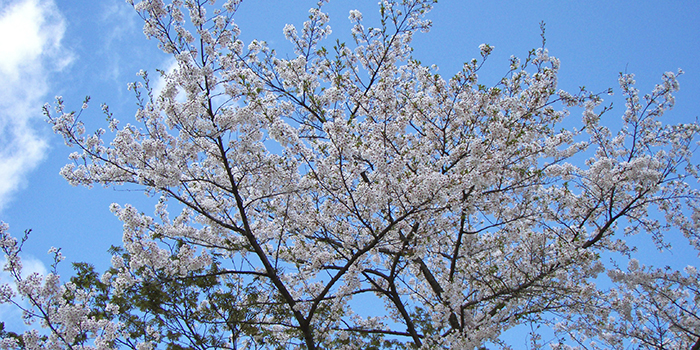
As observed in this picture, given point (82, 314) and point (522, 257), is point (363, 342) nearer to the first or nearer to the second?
point (522, 257)

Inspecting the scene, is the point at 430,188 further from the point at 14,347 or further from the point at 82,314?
the point at 14,347

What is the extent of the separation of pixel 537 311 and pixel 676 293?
3783mm

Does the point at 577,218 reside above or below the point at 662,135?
below

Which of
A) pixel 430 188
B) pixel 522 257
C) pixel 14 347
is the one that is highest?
pixel 522 257

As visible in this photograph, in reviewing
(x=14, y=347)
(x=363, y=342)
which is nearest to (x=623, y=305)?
(x=363, y=342)

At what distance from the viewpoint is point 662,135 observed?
29.3 feet

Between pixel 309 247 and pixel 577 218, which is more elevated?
pixel 577 218

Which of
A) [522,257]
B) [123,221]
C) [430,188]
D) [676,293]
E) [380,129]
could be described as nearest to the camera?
[430,188]

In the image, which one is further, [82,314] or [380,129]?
[380,129]

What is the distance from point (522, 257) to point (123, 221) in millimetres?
7013

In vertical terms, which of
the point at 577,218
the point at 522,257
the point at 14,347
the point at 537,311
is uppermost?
the point at 577,218

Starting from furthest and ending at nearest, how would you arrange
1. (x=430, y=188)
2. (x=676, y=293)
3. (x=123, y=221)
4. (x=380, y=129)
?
(x=676, y=293), (x=380, y=129), (x=123, y=221), (x=430, y=188)

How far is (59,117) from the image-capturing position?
701cm

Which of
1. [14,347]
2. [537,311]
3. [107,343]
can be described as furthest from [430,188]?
[14,347]
